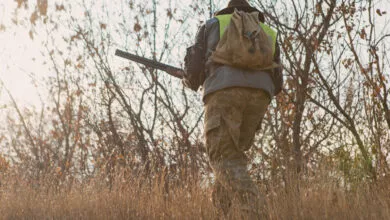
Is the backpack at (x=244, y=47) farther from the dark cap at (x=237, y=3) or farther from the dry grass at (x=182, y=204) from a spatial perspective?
the dry grass at (x=182, y=204)

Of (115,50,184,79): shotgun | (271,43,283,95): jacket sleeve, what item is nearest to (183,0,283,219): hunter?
(271,43,283,95): jacket sleeve

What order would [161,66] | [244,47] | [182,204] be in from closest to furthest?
[244,47]
[182,204]
[161,66]

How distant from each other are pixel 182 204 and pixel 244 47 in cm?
131

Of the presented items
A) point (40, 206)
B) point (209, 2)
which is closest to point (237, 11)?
point (40, 206)

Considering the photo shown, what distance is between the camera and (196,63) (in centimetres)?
341

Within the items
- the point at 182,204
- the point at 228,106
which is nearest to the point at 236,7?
the point at 228,106

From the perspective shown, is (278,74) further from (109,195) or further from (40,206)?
(40,206)

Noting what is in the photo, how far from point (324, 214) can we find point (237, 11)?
5.32ft

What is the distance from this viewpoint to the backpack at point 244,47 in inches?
129

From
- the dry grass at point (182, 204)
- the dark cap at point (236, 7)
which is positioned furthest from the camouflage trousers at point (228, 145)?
the dark cap at point (236, 7)

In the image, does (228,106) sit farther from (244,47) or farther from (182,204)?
(182,204)

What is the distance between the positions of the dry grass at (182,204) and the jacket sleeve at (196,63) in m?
0.85

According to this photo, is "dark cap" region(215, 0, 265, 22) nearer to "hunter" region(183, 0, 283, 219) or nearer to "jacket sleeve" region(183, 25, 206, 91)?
"hunter" region(183, 0, 283, 219)

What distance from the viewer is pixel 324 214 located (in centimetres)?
313
